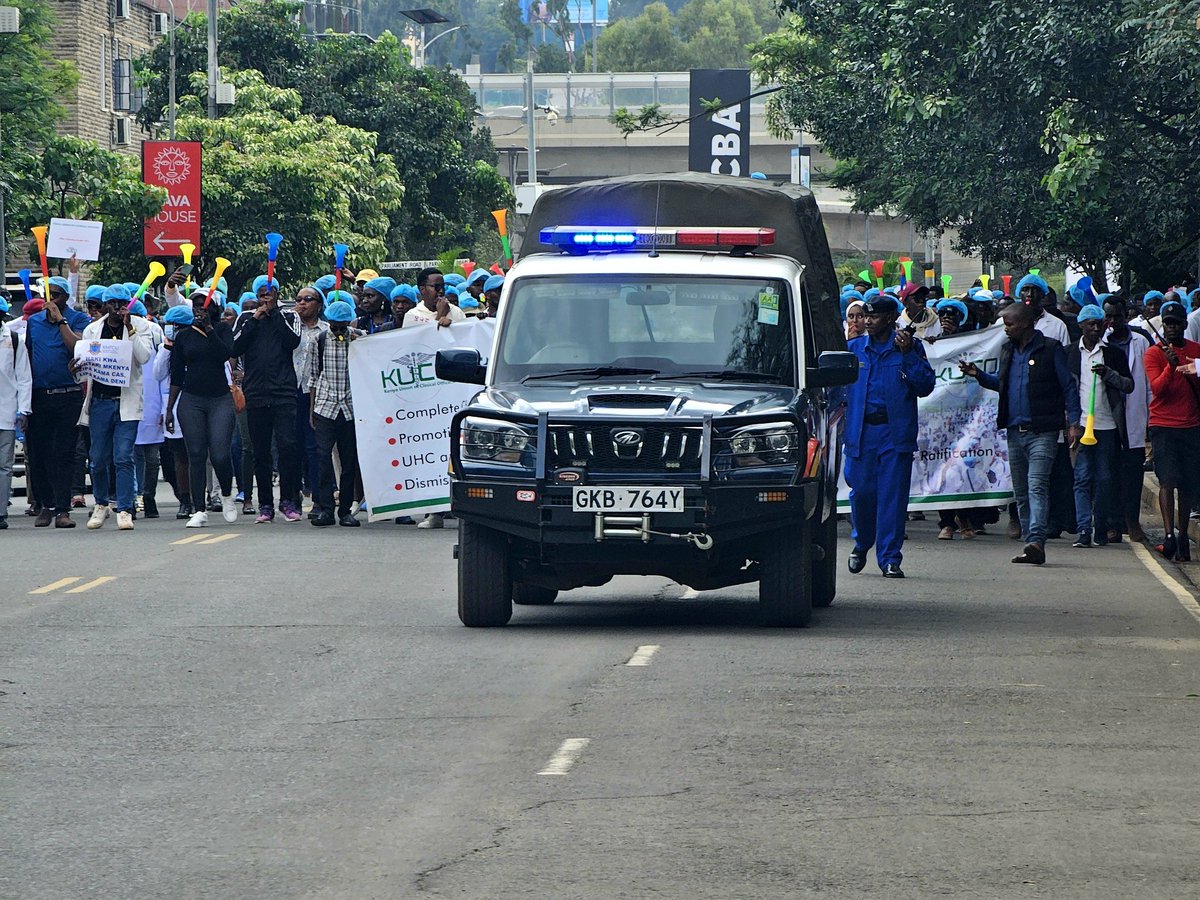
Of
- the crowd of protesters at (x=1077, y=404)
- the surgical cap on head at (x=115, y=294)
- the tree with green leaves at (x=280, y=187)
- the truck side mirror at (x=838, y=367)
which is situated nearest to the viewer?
the truck side mirror at (x=838, y=367)

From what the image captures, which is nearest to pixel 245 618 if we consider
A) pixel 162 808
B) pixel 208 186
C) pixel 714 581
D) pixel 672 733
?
pixel 714 581

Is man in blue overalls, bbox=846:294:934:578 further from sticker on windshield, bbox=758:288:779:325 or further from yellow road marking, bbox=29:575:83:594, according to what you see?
yellow road marking, bbox=29:575:83:594

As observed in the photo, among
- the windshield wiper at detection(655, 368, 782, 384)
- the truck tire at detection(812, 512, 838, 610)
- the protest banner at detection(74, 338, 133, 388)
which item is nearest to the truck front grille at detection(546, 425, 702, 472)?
the windshield wiper at detection(655, 368, 782, 384)

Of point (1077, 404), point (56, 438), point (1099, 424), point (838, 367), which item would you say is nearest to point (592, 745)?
point (838, 367)

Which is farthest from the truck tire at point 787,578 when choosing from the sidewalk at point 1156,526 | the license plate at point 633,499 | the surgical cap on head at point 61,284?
the surgical cap on head at point 61,284

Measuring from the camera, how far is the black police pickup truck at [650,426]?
39.6 ft

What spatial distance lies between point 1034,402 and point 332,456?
6170 millimetres

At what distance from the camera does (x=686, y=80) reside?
101 metres

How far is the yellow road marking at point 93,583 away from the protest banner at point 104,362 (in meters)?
4.08

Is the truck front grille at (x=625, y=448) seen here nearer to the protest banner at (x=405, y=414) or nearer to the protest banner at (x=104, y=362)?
the protest banner at (x=405, y=414)

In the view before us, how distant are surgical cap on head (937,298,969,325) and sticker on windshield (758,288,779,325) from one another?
7305 mm

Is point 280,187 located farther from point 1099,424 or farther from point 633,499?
point 633,499

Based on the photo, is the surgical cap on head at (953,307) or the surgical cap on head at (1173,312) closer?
the surgical cap on head at (1173,312)

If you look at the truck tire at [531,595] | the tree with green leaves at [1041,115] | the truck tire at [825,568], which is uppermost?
the tree with green leaves at [1041,115]
